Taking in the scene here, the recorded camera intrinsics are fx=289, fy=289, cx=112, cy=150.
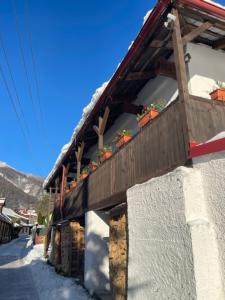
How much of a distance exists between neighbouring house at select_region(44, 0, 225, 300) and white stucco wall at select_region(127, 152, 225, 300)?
0.01 metres

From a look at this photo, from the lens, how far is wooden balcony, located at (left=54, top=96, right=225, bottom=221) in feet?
15.0

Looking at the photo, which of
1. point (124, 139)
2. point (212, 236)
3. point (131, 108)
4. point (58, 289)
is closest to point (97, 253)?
point (58, 289)

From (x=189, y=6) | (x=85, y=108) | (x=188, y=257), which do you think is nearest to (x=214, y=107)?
(x=189, y=6)

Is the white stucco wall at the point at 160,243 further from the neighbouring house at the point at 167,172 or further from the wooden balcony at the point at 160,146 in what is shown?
the wooden balcony at the point at 160,146

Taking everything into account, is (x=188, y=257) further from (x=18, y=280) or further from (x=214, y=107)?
(x=18, y=280)

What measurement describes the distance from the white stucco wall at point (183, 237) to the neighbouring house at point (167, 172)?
0.01 m

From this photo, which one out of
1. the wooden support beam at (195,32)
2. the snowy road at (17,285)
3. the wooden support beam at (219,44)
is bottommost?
the snowy road at (17,285)

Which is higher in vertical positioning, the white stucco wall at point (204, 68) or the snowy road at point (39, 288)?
the white stucco wall at point (204, 68)

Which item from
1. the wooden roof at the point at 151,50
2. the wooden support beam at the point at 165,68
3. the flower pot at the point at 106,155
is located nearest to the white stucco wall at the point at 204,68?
the wooden roof at the point at 151,50

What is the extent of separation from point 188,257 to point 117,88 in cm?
498

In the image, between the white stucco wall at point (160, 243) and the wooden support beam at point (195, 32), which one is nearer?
the white stucco wall at point (160, 243)

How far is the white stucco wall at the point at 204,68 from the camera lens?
6281 mm

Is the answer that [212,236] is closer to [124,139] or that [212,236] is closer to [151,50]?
[124,139]

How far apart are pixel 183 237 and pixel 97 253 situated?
523 centimetres
